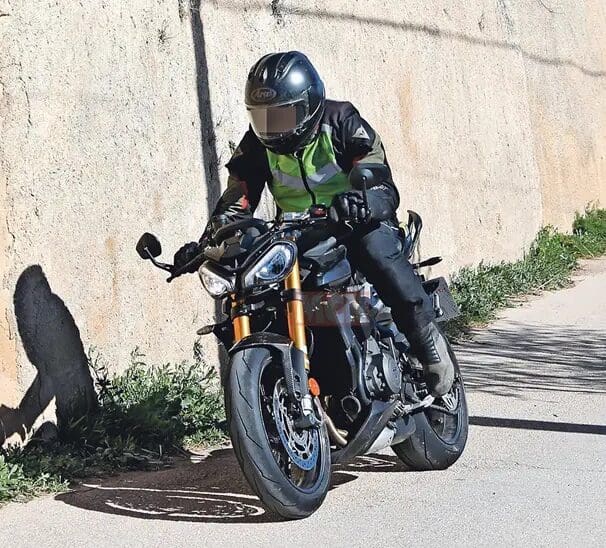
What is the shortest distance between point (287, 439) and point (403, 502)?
2.21 feet

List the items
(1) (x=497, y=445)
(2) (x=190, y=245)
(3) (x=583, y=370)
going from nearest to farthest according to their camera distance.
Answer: (2) (x=190, y=245)
(1) (x=497, y=445)
(3) (x=583, y=370)

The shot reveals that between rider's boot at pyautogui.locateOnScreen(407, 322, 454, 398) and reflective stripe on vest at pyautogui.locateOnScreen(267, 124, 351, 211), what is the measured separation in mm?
699

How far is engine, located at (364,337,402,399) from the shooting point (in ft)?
17.5

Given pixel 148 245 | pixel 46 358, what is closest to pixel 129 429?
pixel 46 358

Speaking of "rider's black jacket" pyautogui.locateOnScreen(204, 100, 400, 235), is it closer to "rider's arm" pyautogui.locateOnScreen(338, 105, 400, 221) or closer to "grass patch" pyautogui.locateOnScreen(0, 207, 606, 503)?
"rider's arm" pyautogui.locateOnScreen(338, 105, 400, 221)

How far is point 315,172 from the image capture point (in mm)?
5469

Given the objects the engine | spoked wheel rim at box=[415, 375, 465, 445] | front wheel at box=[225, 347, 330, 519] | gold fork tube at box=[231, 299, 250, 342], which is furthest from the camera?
spoked wheel rim at box=[415, 375, 465, 445]

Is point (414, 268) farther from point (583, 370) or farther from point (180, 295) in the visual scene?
point (583, 370)

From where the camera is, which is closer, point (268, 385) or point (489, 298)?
point (268, 385)

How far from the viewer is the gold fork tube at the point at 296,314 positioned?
500cm

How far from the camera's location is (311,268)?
17.1 feet

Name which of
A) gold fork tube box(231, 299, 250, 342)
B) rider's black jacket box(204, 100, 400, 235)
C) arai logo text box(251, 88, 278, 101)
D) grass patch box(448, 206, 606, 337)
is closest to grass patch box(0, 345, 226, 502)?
gold fork tube box(231, 299, 250, 342)

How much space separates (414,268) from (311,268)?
2.12 ft

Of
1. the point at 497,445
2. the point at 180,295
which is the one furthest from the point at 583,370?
the point at 180,295
